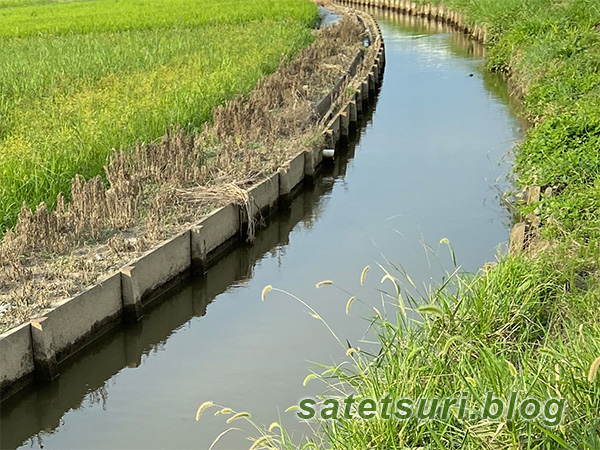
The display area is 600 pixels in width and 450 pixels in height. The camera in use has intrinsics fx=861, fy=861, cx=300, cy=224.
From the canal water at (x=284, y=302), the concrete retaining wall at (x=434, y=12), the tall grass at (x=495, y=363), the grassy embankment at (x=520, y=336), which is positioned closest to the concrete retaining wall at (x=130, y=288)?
the canal water at (x=284, y=302)

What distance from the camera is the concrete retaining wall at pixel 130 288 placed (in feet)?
19.8

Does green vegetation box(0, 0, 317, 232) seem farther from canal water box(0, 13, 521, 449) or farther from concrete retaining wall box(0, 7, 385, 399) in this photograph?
canal water box(0, 13, 521, 449)

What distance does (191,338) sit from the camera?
7320 millimetres

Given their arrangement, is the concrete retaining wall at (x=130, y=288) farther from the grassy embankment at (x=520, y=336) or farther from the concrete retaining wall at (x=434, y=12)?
the concrete retaining wall at (x=434, y=12)

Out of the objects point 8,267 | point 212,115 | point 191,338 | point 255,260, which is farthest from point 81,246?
point 212,115

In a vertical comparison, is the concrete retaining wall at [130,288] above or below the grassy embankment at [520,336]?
below

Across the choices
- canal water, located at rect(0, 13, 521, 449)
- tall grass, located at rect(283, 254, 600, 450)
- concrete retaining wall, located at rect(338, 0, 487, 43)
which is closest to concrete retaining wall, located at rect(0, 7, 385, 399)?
canal water, located at rect(0, 13, 521, 449)

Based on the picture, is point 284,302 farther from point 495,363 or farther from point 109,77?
point 109,77

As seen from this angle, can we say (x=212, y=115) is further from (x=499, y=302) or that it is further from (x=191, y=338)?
(x=499, y=302)

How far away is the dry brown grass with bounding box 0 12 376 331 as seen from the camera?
22.5ft

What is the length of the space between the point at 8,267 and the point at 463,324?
3.72 meters

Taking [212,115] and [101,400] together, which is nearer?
[101,400]

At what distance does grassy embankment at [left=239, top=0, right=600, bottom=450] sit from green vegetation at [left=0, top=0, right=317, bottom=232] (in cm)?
390

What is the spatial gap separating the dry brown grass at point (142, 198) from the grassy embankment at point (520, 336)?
7.31 feet
